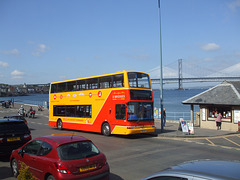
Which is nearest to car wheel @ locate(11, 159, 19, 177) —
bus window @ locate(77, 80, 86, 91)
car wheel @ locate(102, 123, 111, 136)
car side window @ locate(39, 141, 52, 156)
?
car side window @ locate(39, 141, 52, 156)

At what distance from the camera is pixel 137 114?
16062mm

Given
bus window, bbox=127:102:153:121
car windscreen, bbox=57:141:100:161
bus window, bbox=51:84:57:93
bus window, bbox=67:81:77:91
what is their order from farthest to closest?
bus window, bbox=51:84:57:93
bus window, bbox=67:81:77:91
bus window, bbox=127:102:153:121
car windscreen, bbox=57:141:100:161

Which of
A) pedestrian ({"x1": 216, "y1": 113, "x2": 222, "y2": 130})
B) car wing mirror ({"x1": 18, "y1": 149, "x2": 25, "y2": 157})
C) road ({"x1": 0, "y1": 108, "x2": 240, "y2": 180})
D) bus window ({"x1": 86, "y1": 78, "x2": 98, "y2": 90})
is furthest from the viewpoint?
pedestrian ({"x1": 216, "y1": 113, "x2": 222, "y2": 130})

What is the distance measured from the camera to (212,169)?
337 cm

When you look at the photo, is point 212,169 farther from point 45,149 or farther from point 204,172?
point 45,149

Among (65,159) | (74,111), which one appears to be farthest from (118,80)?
(65,159)

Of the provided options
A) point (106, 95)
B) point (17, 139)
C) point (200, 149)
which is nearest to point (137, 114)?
point (106, 95)

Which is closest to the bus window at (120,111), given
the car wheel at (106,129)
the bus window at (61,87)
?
the car wheel at (106,129)

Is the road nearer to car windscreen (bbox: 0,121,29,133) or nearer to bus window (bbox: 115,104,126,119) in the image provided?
car windscreen (bbox: 0,121,29,133)

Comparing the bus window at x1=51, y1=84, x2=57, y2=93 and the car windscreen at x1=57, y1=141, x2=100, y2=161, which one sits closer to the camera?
the car windscreen at x1=57, y1=141, x2=100, y2=161

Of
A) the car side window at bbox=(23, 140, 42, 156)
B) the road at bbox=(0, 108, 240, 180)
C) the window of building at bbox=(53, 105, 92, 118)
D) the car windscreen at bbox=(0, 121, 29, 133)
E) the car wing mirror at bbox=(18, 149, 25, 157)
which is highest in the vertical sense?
the window of building at bbox=(53, 105, 92, 118)

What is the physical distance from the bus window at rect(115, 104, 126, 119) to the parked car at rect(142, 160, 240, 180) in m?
12.1

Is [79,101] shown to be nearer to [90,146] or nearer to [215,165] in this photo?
[90,146]

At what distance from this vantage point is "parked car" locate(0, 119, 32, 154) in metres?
9.91
